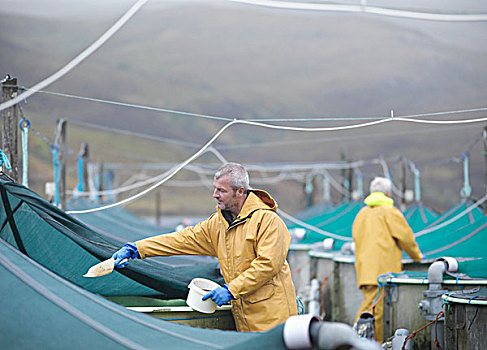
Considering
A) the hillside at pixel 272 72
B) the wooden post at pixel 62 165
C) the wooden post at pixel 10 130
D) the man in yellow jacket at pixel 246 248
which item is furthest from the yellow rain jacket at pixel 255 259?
the hillside at pixel 272 72

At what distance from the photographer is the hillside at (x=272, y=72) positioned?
4025cm

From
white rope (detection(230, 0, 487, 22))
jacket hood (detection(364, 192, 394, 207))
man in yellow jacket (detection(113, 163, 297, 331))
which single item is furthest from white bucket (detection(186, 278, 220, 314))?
jacket hood (detection(364, 192, 394, 207))

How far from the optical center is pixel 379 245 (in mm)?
7879

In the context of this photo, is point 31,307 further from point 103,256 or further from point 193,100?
point 193,100

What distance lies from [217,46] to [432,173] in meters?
15.6

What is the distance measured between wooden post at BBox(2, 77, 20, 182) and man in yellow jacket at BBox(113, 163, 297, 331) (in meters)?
2.47

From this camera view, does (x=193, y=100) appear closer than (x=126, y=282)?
No

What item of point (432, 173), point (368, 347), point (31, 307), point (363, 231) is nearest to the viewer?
point (368, 347)

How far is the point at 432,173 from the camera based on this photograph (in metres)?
47.2

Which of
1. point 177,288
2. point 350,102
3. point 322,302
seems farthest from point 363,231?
point 350,102

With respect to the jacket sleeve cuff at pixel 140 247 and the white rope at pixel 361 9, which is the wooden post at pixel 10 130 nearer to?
the jacket sleeve cuff at pixel 140 247

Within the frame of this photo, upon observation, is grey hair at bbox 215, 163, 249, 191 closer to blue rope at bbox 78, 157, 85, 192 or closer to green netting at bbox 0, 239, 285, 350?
green netting at bbox 0, 239, 285, 350

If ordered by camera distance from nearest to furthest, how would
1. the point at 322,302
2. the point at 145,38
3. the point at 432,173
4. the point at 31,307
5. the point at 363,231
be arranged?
the point at 31,307 → the point at 363,231 → the point at 322,302 → the point at 145,38 → the point at 432,173

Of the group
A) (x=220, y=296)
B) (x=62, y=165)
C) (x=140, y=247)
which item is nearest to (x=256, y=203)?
(x=220, y=296)
